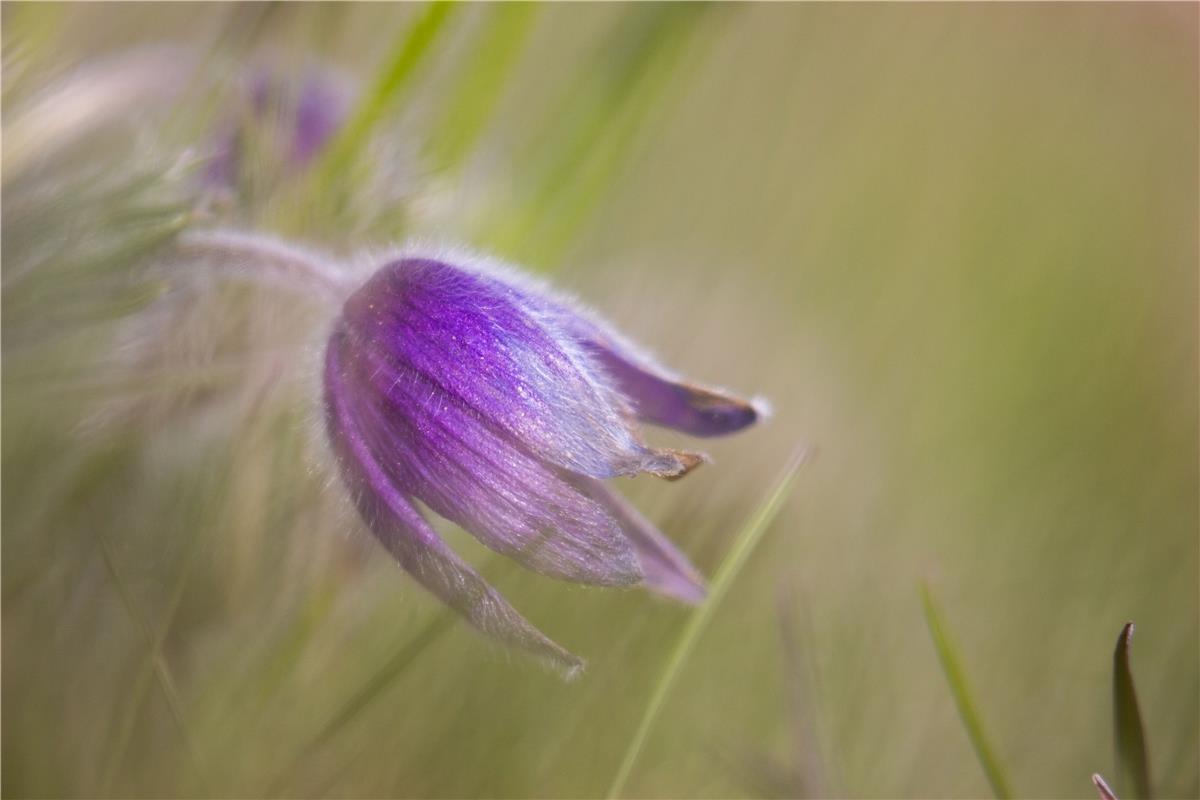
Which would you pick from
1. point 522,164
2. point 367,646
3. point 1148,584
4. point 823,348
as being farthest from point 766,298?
point 367,646

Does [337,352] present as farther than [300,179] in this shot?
No

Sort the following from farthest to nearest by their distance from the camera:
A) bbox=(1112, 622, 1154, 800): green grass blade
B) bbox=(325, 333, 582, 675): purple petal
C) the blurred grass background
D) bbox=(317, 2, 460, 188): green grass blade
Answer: bbox=(317, 2, 460, 188): green grass blade, the blurred grass background, bbox=(325, 333, 582, 675): purple petal, bbox=(1112, 622, 1154, 800): green grass blade

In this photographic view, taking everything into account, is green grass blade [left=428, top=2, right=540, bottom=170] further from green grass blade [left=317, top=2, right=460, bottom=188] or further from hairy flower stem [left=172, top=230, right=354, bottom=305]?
hairy flower stem [left=172, top=230, right=354, bottom=305]

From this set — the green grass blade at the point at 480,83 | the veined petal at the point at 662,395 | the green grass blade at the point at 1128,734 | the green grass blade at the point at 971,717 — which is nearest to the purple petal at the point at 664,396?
the veined petal at the point at 662,395

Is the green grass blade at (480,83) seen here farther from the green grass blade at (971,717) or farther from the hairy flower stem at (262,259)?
the green grass blade at (971,717)

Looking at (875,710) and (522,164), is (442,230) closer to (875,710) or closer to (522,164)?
(522,164)

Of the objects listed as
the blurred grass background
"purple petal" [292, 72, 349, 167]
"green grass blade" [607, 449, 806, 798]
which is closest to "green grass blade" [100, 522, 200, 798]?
the blurred grass background
